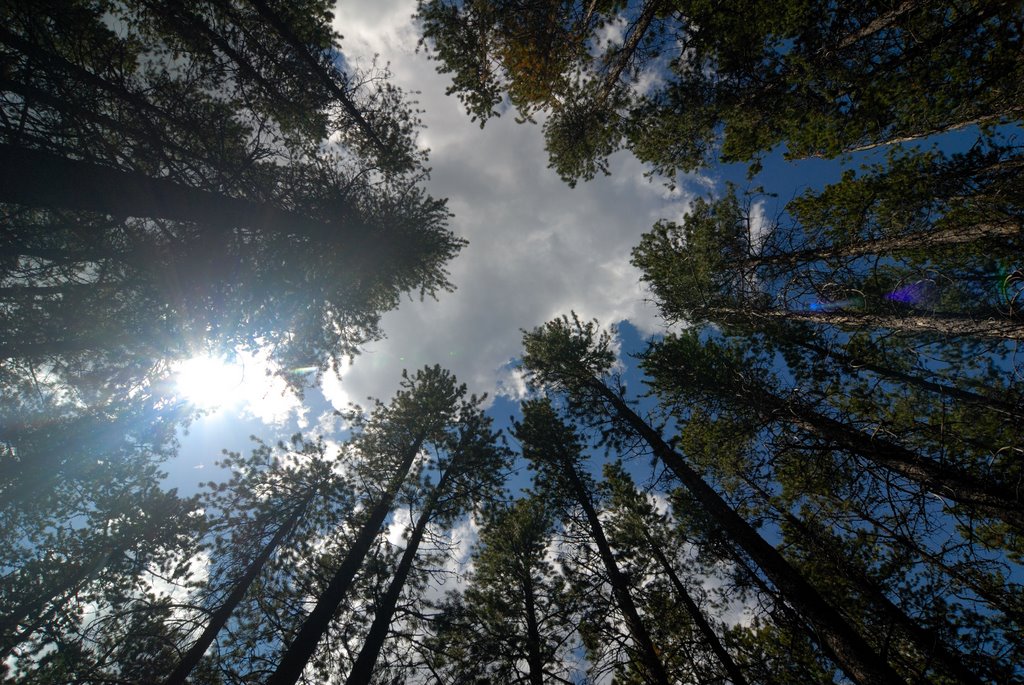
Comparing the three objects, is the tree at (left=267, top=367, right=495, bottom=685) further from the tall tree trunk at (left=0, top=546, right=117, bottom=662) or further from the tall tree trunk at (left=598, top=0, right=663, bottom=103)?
the tall tree trunk at (left=598, top=0, right=663, bottom=103)

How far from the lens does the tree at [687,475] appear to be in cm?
467

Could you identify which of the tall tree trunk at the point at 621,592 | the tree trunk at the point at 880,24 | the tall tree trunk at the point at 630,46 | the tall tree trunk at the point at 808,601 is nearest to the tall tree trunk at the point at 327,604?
the tall tree trunk at the point at 621,592

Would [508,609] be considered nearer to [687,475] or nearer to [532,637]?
[532,637]

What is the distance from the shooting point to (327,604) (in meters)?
6.64

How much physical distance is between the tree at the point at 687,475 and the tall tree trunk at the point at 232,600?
8.19 metres

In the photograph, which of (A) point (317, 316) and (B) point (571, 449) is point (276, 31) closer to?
(A) point (317, 316)

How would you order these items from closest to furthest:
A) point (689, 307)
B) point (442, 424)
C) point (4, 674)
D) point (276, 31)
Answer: point (276, 31)
point (4, 674)
point (689, 307)
point (442, 424)

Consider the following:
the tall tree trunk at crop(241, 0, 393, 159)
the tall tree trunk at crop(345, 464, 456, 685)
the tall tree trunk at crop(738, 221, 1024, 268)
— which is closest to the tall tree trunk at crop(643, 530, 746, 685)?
the tall tree trunk at crop(345, 464, 456, 685)

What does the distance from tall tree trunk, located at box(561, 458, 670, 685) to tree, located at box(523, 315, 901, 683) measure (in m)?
1.87

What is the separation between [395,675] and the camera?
7223 mm

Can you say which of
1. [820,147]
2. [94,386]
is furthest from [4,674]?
[820,147]

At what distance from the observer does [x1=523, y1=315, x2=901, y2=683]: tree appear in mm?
4668

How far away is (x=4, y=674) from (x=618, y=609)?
12608mm

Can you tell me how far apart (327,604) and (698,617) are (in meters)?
8.25
